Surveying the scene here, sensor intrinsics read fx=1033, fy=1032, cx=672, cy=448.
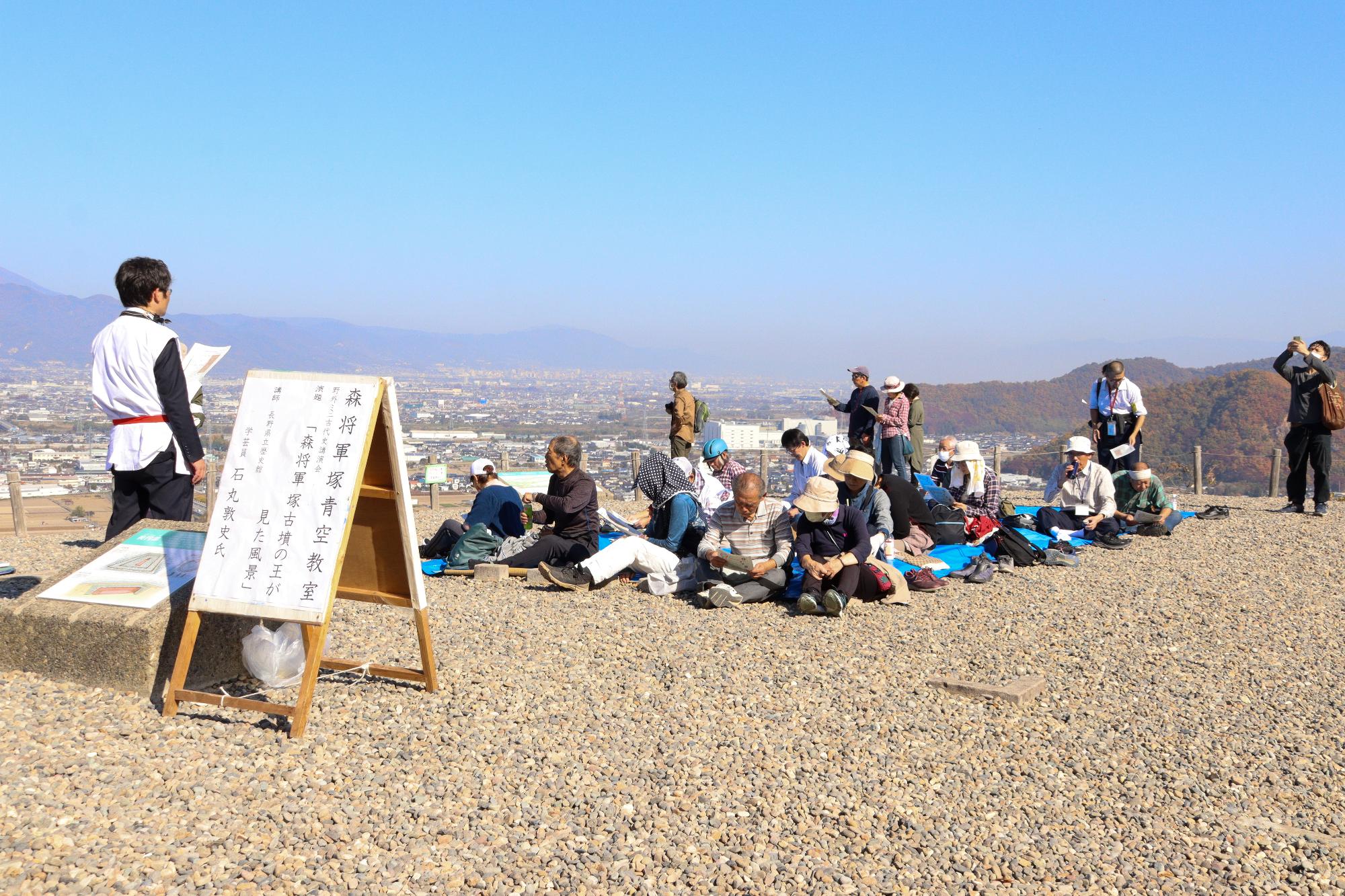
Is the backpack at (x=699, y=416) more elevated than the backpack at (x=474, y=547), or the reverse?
the backpack at (x=699, y=416)

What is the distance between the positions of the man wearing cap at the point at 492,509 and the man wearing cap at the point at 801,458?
2461 millimetres

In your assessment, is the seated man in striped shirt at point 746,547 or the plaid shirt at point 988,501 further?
the plaid shirt at point 988,501

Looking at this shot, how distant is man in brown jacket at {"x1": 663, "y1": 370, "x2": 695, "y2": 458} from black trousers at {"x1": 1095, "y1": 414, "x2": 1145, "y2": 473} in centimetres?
503

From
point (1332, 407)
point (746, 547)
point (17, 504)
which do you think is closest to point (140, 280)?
point (746, 547)

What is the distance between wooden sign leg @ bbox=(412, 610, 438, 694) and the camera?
467 centimetres

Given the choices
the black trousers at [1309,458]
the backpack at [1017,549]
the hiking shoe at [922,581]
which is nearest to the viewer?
the hiking shoe at [922,581]

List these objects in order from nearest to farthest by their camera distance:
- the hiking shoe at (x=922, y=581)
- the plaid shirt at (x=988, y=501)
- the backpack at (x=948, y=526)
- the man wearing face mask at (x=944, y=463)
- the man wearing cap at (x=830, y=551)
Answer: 1. the man wearing cap at (x=830, y=551)
2. the hiking shoe at (x=922, y=581)
3. the backpack at (x=948, y=526)
4. the plaid shirt at (x=988, y=501)
5. the man wearing face mask at (x=944, y=463)

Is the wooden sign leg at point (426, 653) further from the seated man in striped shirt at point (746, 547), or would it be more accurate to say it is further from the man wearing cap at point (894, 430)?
the man wearing cap at point (894, 430)

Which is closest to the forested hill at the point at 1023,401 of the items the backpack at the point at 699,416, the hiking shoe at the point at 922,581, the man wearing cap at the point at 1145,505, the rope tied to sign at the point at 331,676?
the backpack at the point at 699,416

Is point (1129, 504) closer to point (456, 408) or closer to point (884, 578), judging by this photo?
point (884, 578)

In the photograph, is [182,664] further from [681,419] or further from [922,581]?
[681,419]

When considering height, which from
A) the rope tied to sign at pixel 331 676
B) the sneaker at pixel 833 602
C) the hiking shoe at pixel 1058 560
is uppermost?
the rope tied to sign at pixel 331 676

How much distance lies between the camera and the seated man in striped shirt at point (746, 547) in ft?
24.2

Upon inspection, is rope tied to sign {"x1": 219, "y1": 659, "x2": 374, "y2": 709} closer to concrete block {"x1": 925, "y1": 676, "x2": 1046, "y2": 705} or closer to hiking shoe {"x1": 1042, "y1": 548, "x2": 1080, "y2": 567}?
concrete block {"x1": 925, "y1": 676, "x2": 1046, "y2": 705}
